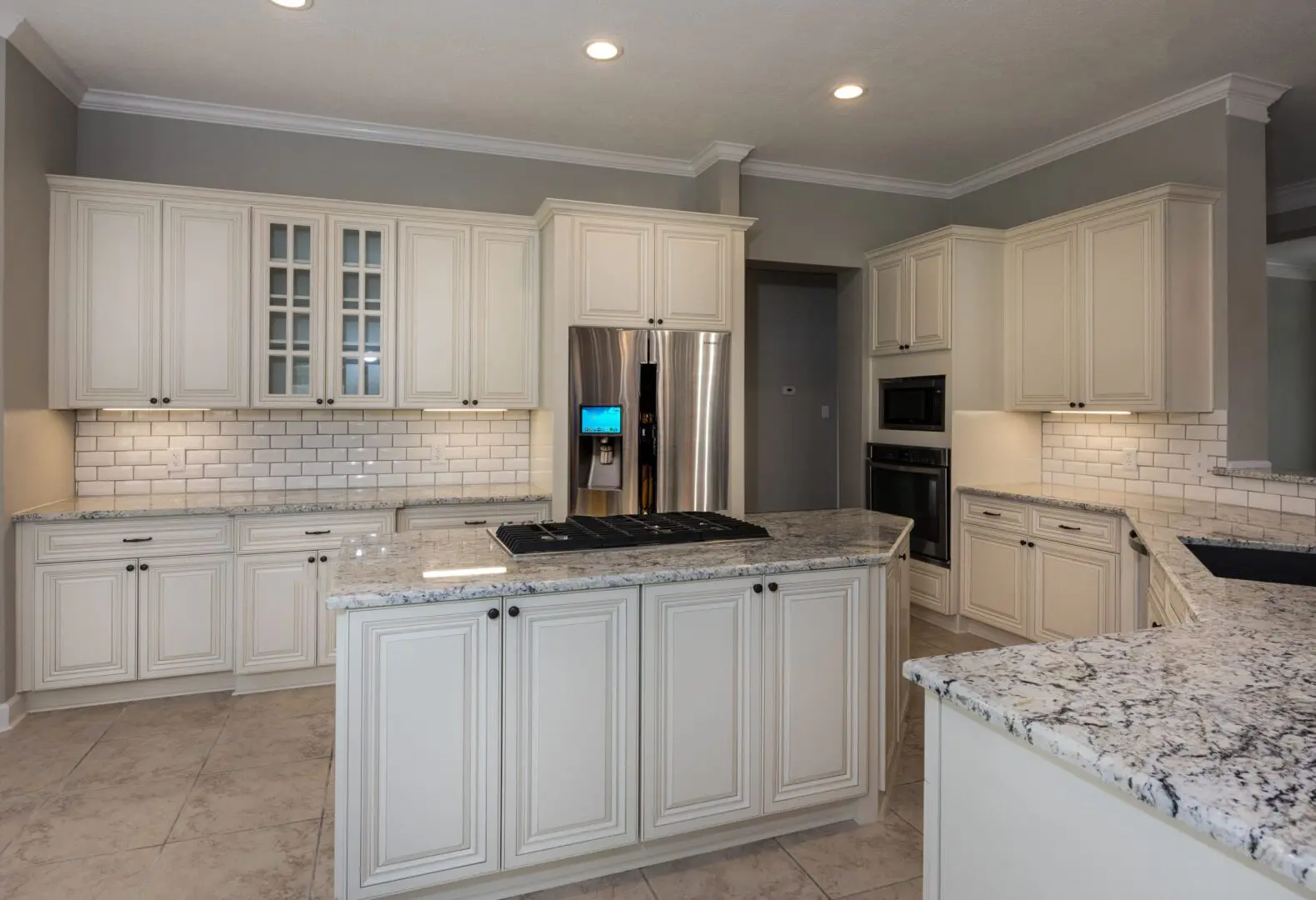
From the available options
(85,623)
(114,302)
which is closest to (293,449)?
(114,302)

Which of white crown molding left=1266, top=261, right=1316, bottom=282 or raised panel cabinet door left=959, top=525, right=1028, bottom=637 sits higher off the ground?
white crown molding left=1266, top=261, right=1316, bottom=282

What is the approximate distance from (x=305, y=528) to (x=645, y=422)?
1741 millimetres

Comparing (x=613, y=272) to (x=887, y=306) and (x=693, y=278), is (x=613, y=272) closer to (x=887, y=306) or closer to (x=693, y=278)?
(x=693, y=278)

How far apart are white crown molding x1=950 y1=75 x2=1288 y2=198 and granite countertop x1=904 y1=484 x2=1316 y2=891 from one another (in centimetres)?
306

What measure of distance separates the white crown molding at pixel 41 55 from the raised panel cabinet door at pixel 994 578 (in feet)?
16.5

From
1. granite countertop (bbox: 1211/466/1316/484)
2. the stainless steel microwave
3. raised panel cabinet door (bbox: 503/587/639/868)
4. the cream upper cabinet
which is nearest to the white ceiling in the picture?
the cream upper cabinet

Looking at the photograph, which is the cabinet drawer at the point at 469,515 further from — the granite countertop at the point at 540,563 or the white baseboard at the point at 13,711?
the white baseboard at the point at 13,711

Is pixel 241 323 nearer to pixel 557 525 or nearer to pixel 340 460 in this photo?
pixel 340 460

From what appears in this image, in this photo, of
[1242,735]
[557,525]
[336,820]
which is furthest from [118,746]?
[1242,735]

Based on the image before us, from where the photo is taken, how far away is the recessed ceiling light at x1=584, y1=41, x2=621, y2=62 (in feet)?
10.7

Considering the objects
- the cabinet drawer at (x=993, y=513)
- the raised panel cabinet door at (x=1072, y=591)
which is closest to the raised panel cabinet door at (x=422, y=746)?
the raised panel cabinet door at (x=1072, y=591)

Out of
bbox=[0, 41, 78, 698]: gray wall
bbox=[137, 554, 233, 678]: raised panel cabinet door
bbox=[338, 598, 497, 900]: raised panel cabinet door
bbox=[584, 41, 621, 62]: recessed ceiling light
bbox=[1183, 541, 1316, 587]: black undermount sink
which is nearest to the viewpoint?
bbox=[338, 598, 497, 900]: raised panel cabinet door

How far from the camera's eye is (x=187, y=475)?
13.0ft

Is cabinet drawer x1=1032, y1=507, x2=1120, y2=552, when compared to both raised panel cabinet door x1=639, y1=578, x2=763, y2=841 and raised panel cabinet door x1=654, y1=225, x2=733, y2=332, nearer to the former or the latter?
raised panel cabinet door x1=654, y1=225, x2=733, y2=332
